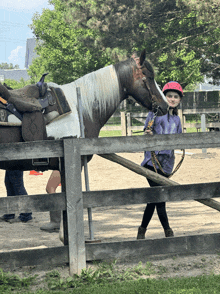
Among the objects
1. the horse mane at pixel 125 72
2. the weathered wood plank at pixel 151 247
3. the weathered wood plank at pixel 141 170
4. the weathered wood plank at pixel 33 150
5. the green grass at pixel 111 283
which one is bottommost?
the green grass at pixel 111 283

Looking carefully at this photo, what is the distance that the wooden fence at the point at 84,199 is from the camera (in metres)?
3.72

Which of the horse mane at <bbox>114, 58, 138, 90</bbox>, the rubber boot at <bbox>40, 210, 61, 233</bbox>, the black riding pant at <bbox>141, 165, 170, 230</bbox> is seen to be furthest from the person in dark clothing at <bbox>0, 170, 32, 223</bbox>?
the black riding pant at <bbox>141, 165, 170, 230</bbox>

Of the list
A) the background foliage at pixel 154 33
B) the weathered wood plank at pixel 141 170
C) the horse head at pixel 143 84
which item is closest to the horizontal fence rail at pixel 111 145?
the weathered wood plank at pixel 141 170

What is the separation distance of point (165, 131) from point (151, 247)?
4.60ft

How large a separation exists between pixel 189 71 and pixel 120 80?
2542 cm

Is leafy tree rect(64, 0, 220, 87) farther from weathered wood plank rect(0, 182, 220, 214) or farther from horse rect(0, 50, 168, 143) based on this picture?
weathered wood plank rect(0, 182, 220, 214)

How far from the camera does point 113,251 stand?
3.87 meters

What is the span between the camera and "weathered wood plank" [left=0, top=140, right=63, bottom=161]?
3.76 m

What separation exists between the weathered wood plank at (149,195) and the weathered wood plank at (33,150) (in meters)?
0.47

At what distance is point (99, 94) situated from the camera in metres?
4.96

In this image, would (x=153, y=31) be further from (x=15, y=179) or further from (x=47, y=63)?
(x=15, y=179)

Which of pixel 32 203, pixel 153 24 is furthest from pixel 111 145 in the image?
pixel 153 24

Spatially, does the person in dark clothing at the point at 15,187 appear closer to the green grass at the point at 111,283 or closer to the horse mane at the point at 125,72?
the horse mane at the point at 125,72

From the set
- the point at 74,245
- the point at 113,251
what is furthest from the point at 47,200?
the point at 113,251
